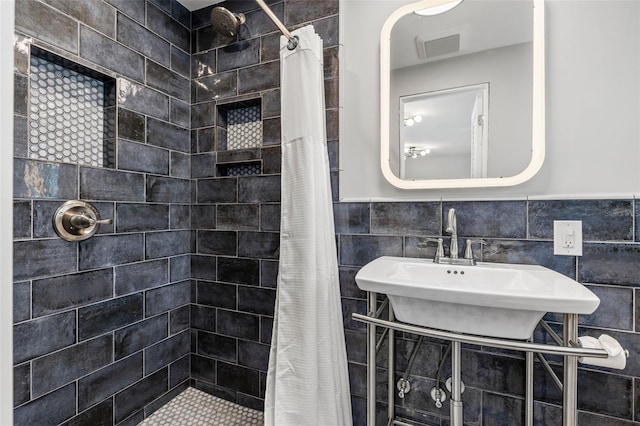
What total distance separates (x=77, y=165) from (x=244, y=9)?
1286 mm

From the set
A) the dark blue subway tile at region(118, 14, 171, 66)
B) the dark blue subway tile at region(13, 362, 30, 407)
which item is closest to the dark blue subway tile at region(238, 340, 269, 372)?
the dark blue subway tile at region(13, 362, 30, 407)

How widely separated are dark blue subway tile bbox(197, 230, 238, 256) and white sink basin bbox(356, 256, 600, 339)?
37.5 inches

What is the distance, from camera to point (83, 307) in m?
1.40

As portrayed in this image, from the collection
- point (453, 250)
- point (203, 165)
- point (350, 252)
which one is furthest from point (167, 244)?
point (453, 250)

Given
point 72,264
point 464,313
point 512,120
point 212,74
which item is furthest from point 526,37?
point 72,264

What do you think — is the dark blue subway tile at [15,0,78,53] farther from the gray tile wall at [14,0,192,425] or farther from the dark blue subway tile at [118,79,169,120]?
the dark blue subway tile at [118,79,169,120]

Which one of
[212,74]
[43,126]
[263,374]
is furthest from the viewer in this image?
[212,74]

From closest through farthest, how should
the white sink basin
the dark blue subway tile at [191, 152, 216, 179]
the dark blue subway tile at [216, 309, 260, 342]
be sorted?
1. the white sink basin
2. the dark blue subway tile at [216, 309, 260, 342]
3. the dark blue subway tile at [191, 152, 216, 179]

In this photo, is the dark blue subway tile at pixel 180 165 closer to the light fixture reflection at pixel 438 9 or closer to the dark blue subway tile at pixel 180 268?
the dark blue subway tile at pixel 180 268

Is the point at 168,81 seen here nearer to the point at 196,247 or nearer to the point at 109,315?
the point at 196,247

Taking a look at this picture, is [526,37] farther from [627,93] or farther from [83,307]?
[83,307]

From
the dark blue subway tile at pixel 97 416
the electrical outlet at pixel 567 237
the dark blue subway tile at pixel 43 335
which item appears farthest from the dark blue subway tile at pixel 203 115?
the electrical outlet at pixel 567 237

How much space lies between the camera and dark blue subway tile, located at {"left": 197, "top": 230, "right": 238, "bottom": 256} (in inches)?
72.6

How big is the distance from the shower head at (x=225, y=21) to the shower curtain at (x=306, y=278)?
557mm
